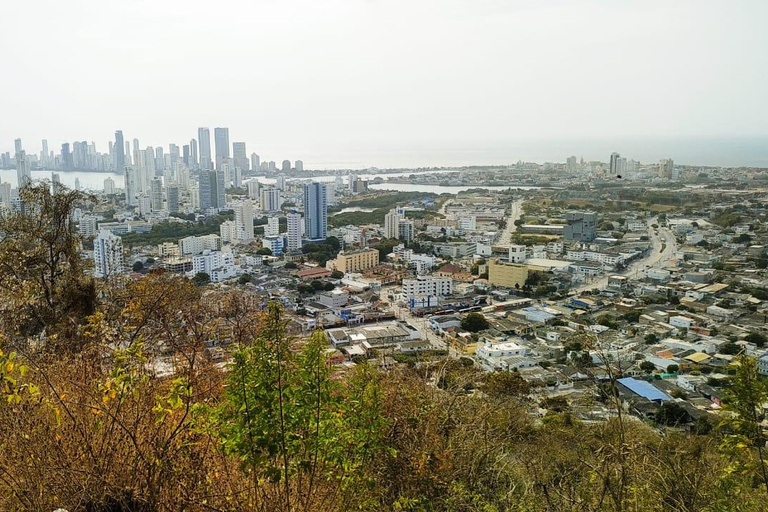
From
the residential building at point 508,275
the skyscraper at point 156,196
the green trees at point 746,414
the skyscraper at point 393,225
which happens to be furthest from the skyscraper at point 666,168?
the green trees at point 746,414

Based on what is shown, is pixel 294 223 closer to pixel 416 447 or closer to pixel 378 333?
pixel 378 333

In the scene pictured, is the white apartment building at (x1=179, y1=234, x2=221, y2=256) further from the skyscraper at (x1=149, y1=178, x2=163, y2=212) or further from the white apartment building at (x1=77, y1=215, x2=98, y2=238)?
the skyscraper at (x1=149, y1=178, x2=163, y2=212)

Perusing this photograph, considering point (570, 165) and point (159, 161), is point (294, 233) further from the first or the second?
point (159, 161)

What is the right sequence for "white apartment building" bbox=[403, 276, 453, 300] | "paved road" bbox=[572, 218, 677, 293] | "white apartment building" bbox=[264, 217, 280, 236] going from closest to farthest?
"white apartment building" bbox=[403, 276, 453, 300] → "paved road" bbox=[572, 218, 677, 293] → "white apartment building" bbox=[264, 217, 280, 236]

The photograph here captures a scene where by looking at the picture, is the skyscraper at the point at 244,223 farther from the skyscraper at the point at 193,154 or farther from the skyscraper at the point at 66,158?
the skyscraper at the point at 66,158

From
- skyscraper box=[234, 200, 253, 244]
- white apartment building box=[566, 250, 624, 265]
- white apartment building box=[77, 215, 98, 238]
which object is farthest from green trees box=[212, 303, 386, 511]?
skyscraper box=[234, 200, 253, 244]

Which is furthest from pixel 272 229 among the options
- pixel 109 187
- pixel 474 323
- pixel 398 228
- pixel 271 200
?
pixel 109 187

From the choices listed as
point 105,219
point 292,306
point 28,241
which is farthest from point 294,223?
point 28,241

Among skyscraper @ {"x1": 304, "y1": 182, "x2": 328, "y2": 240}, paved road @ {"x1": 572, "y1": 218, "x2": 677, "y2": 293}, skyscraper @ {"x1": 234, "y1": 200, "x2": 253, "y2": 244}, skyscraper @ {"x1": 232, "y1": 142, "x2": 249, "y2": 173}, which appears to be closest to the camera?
paved road @ {"x1": 572, "y1": 218, "x2": 677, "y2": 293}
